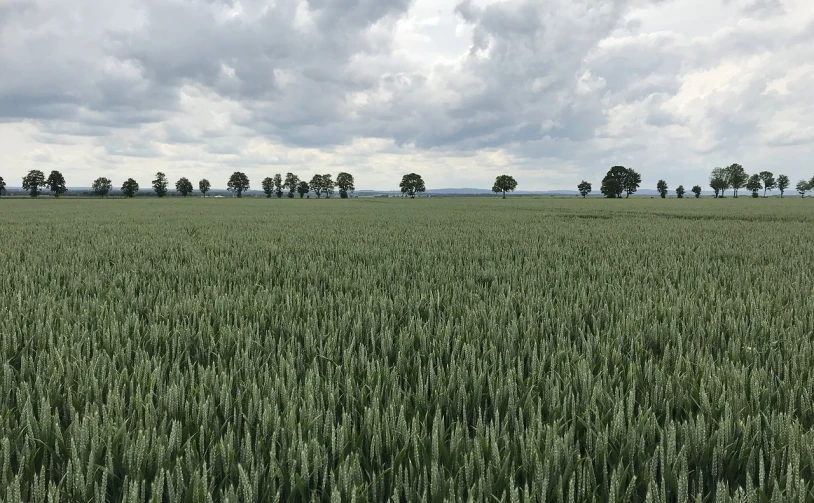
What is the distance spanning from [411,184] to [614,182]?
64.0m

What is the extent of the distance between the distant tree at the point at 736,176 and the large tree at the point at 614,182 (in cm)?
3529

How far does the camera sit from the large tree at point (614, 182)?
131 meters

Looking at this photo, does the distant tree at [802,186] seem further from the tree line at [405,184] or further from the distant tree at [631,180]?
the distant tree at [631,180]

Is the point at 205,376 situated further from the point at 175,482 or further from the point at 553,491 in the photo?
the point at 553,491

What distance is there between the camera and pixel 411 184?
150m

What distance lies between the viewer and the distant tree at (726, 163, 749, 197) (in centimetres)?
13662

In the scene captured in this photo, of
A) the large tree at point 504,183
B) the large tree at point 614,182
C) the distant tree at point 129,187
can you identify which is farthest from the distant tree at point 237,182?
the large tree at point 614,182

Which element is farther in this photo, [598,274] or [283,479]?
[598,274]

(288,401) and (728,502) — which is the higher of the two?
(288,401)

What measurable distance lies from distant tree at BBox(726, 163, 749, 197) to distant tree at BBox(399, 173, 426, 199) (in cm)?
10003

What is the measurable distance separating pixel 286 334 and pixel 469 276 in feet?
10.3

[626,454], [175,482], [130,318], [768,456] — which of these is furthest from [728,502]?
[130,318]

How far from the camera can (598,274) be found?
20.7 ft

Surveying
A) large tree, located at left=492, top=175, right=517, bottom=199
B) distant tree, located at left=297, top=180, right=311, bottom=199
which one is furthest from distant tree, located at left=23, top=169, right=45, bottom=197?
large tree, located at left=492, top=175, right=517, bottom=199
